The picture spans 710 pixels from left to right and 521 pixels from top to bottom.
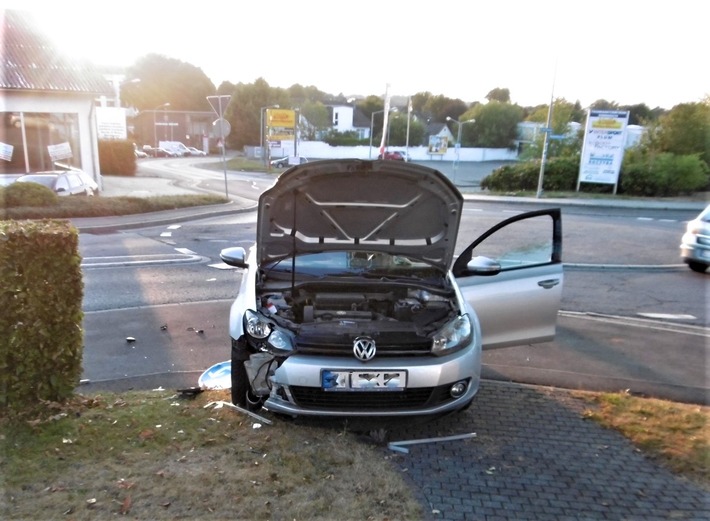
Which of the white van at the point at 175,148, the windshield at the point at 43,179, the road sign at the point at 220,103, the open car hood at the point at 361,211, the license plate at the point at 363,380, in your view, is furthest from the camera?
the white van at the point at 175,148

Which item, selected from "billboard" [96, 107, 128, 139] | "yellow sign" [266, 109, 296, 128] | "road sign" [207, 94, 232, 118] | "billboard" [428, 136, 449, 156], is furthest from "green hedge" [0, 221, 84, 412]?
"billboard" [428, 136, 449, 156]

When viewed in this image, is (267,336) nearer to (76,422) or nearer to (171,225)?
(76,422)

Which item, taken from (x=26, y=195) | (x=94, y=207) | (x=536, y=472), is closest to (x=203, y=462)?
(x=536, y=472)

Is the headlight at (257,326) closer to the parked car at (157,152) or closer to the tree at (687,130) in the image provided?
the tree at (687,130)

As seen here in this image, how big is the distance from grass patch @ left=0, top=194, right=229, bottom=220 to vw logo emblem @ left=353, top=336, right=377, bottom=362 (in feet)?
44.8

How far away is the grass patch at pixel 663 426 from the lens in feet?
12.0

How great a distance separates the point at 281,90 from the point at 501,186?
43995 millimetres

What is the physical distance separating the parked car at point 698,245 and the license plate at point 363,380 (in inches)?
339

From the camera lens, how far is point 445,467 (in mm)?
3531

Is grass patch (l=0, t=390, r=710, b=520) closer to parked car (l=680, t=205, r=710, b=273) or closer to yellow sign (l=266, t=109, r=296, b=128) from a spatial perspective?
parked car (l=680, t=205, r=710, b=273)

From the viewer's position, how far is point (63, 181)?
58.3ft

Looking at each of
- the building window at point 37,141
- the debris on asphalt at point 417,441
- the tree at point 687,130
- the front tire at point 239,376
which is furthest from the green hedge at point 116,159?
the debris on asphalt at point 417,441

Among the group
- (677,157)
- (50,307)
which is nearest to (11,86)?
(50,307)

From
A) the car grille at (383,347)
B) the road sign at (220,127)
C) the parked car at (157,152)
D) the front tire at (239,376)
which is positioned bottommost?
the parked car at (157,152)
